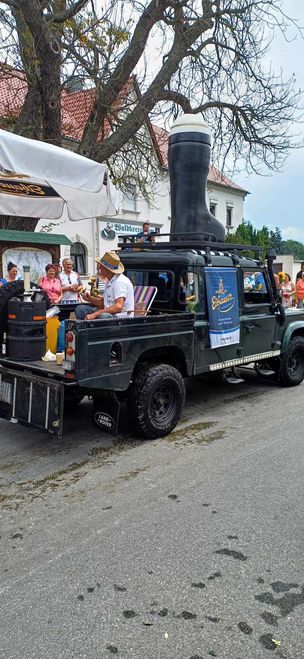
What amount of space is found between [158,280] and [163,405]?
1.57 meters

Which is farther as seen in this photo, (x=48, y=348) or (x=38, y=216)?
(x=38, y=216)

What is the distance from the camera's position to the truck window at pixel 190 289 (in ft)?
17.4

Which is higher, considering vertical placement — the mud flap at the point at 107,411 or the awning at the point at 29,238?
the awning at the point at 29,238

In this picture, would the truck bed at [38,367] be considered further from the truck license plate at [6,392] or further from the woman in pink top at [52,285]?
the woman in pink top at [52,285]

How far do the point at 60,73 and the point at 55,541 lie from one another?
9.03 metres

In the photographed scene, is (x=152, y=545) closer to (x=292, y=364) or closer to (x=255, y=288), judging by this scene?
(x=255, y=288)

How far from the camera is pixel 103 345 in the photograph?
4.05 m

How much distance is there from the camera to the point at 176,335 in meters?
4.88

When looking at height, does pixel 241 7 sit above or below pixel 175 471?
above

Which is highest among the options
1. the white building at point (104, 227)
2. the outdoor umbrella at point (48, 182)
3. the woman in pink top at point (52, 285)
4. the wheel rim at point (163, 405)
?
the white building at point (104, 227)

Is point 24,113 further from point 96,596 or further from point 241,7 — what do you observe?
point 96,596

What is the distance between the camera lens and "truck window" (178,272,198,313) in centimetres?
530

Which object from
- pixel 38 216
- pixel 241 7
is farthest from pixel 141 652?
pixel 241 7

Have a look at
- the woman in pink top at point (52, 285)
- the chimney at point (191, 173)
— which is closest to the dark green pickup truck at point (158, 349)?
the chimney at point (191, 173)
